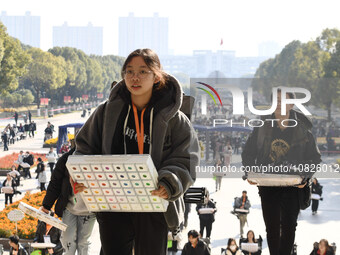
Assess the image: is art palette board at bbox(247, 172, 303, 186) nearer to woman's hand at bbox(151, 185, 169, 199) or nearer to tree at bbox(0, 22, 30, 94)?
woman's hand at bbox(151, 185, 169, 199)

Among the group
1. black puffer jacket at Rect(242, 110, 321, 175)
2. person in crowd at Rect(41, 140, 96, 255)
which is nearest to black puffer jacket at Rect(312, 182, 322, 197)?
person in crowd at Rect(41, 140, 96, 255)

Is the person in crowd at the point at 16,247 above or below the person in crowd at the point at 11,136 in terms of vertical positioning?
above

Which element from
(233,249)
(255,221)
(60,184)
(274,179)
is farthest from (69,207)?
(255,221)

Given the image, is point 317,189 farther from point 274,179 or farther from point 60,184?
point 274,179

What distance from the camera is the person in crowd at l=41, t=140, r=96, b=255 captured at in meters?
6.33

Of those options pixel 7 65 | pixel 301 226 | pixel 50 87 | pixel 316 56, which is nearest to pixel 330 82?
pixel 316 56

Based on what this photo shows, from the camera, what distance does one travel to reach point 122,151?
4805mm

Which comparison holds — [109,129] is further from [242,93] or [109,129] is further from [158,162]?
[242,93]

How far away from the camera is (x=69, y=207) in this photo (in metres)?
7.25

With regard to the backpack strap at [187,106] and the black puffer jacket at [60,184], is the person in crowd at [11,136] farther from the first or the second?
the backpack strap at [187,106]

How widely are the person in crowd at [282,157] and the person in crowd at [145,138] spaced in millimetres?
1039

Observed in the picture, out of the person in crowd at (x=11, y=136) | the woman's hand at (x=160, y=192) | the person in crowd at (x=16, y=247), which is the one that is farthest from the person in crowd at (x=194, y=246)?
the person in crowd at (x=11, y=136)

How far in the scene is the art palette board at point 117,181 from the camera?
4.24 meters

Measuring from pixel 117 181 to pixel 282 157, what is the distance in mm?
1669
